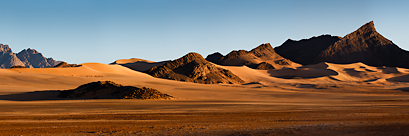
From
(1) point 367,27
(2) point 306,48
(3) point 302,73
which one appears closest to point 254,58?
(2) point 306,48

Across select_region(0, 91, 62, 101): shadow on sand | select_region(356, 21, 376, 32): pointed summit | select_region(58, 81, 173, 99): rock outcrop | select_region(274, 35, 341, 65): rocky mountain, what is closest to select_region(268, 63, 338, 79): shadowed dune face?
select_region(274, 35, 341, 65): rocky mountain

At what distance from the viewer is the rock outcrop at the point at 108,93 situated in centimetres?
3094

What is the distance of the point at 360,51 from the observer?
Answer: 14662 cm

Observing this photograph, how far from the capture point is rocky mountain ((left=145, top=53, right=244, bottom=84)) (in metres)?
72.8

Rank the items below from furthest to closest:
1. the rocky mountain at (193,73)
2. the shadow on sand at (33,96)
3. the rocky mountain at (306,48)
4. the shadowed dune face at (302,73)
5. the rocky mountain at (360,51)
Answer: the rocky mountain at (306,48), the rocky mountain at (360,51), the shadowed dune face at (302,73), the rocky mountain at (193,73), the shadow on sand at (33,96)

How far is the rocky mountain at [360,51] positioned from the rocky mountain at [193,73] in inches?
3113

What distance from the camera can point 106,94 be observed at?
31672 mm

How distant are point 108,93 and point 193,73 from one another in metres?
44.1

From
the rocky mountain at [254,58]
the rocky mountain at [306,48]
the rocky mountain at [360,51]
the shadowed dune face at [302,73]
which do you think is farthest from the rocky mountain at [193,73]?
the rocky mountain at [306,48]

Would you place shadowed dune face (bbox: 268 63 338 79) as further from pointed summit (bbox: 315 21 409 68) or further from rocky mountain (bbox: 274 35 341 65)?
rocky mountain (bbox: 274 35 341 65)

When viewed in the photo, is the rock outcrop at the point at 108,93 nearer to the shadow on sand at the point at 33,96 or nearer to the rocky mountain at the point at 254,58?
the shadow on sand at the point at 33,96

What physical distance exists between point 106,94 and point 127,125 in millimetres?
18852

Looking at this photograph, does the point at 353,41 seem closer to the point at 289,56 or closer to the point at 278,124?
the point at 289,56

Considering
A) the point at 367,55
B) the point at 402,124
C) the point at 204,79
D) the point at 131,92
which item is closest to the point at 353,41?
the point at 367,55
